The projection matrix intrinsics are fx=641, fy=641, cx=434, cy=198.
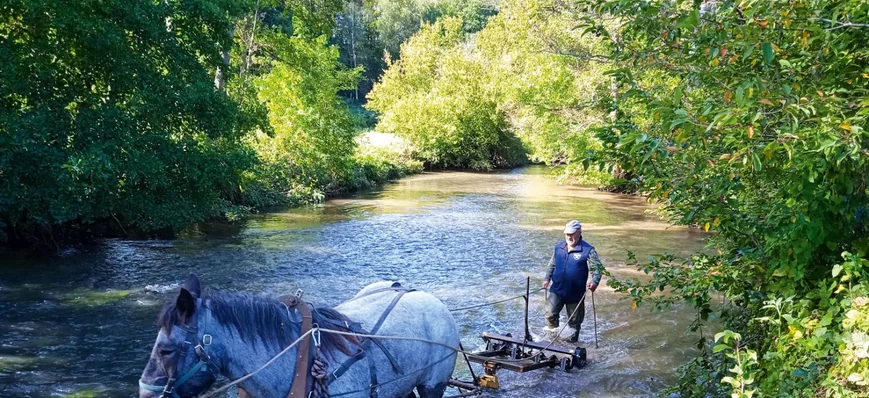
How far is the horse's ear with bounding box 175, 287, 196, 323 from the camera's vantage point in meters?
3.58

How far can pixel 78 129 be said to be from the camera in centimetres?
1183

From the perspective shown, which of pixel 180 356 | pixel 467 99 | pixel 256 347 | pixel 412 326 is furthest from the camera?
pixel 467 99

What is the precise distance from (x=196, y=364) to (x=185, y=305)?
340 millimetres

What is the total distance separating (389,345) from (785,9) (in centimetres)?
339

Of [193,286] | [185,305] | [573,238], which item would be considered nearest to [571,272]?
[573,238]

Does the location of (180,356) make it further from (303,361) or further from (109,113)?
(109,113)

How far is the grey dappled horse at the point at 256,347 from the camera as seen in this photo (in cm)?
360

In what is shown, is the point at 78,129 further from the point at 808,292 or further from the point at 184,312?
the point at 808,292

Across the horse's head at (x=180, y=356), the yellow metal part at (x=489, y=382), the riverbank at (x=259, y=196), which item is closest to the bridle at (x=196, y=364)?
the horse's head at (x=180, y=356)

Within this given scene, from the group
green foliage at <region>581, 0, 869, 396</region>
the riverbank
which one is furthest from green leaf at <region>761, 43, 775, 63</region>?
the riverbank

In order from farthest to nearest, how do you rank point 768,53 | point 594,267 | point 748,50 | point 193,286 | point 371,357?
point 594,267, point 371,357, point 193,286, point 748,50, point 768,53

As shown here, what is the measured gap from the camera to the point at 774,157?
4.05 metres

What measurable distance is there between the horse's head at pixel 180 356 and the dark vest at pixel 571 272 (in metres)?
5.91

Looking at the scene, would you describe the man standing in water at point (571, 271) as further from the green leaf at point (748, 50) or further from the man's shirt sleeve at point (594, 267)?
the green leaf at point (748, 50)
